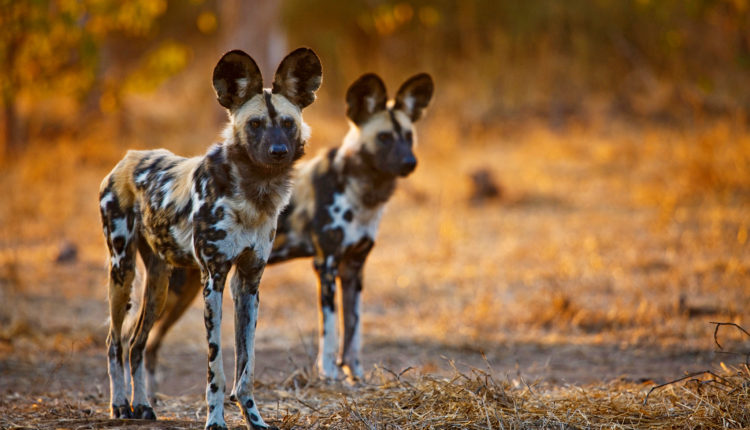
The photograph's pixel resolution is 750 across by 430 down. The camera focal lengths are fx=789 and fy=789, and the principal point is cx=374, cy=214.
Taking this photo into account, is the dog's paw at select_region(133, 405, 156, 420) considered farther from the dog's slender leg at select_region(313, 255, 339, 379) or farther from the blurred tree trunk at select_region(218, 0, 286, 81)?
the blurred tree trunk at select_region(218, 0, 286, 81)

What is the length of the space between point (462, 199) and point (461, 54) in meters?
6.25

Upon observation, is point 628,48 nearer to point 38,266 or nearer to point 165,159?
point 38,266

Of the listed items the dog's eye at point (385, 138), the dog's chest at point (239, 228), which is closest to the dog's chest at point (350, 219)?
the dog's eye at point (385, 138)

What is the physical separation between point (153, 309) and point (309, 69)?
55.4 inches

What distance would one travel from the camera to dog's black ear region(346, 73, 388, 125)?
498 centimetres

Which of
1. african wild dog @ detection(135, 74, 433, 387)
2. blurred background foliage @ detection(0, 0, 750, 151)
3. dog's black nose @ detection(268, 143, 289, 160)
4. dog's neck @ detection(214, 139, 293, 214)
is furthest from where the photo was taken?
blurred background foliage @ detection(0, 0, 750, 151)

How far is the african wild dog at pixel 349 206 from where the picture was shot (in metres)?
4.90

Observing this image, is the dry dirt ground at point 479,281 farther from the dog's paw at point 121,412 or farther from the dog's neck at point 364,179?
the dog's neck at point 364,179

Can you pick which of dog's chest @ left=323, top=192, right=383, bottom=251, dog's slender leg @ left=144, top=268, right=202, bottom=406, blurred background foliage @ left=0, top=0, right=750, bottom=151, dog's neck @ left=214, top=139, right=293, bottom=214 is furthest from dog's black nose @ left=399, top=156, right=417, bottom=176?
blurred background foliage @ left=0, top=0, right=750, bottom=151

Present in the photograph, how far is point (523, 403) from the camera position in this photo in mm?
3611

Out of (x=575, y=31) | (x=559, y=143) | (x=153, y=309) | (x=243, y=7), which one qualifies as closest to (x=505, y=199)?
(x=559, y=143)

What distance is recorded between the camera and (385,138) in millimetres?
4988

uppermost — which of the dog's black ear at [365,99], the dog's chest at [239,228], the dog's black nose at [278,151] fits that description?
the dog's black ear at [365,99]

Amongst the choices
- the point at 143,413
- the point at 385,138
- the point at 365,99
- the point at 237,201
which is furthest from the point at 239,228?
the point at 365,99
